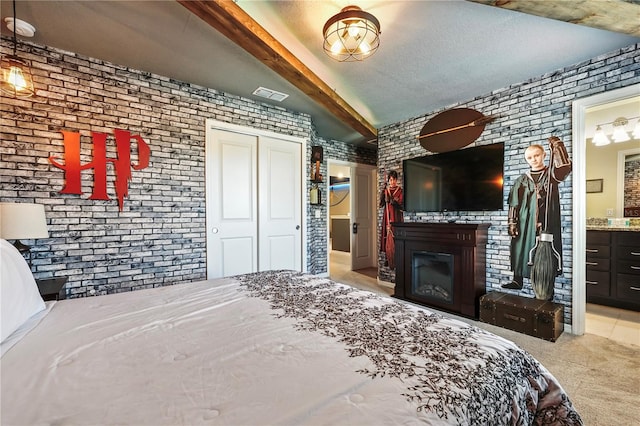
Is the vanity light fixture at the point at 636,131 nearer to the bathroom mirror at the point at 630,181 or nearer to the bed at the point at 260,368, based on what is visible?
the bathroom mirror at the point at 630,181

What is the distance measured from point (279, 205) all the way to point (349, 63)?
6.68 ft

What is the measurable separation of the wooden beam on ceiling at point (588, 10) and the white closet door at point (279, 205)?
2749 millimetres

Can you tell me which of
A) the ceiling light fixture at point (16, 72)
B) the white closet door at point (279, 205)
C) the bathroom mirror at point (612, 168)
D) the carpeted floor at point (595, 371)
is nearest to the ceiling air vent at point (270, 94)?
the white closet door at point (279, 205)

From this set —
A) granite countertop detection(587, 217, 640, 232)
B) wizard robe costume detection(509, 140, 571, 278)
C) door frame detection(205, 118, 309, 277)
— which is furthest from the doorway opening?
granite countertop detection(587, 217, 640, 232)

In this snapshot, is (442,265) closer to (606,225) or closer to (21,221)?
(606,225)

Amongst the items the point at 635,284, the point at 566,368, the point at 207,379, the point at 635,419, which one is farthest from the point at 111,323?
the point at 635,284

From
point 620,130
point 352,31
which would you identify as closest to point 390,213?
point 352,31

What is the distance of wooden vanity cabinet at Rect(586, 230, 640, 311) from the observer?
318 cm

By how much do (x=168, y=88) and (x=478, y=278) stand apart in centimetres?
404

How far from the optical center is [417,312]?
1.41m

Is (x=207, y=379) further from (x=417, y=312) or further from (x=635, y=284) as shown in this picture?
(x=635, y=284)

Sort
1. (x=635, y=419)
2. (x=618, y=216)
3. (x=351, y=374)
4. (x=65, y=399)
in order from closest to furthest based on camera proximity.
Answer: (x=65, y=399)
(x=351, y=374)
(x=635, y=419)
(x=618, y=216)

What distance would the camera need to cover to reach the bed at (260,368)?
0.71 m

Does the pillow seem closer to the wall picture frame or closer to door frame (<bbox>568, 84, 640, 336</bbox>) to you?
door frame (<bbox>568, 84, 640, 336</bbox>)
